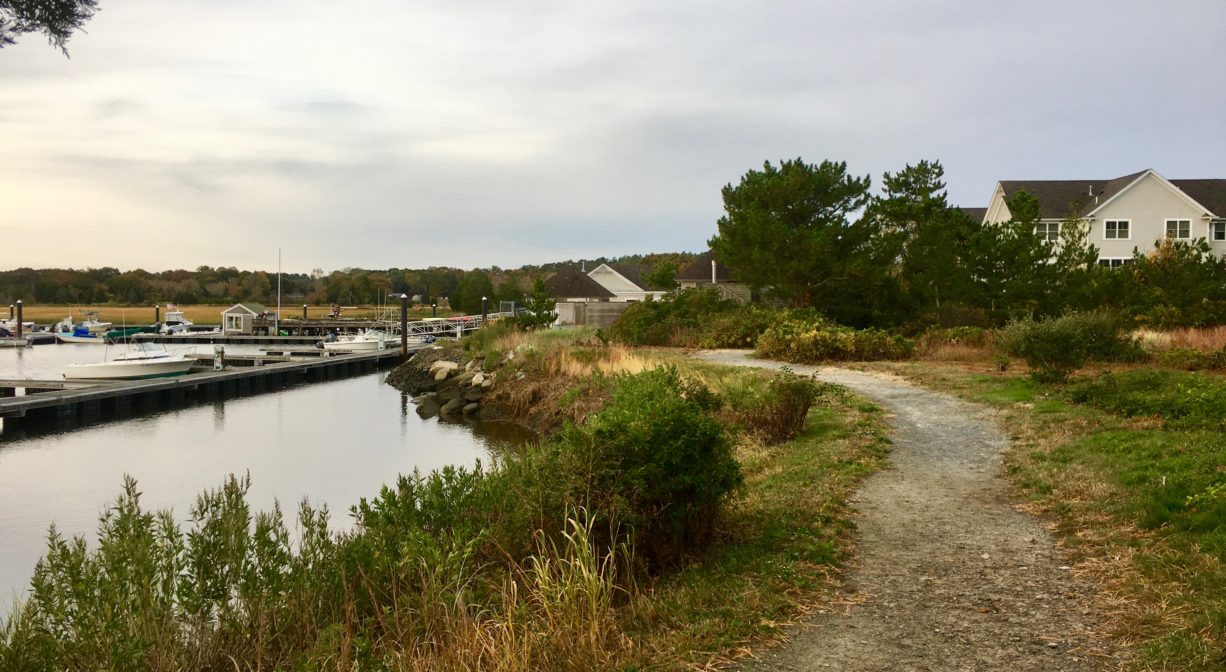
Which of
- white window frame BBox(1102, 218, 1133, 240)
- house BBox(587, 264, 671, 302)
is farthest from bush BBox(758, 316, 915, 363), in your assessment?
house BBox(587, 264, 671, 302)

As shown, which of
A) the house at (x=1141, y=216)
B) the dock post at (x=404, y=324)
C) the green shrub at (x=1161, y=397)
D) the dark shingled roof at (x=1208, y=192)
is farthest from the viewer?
the dock post at (x=404, y=324)

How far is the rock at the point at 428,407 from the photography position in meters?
27.1

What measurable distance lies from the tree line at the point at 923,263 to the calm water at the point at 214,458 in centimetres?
1285

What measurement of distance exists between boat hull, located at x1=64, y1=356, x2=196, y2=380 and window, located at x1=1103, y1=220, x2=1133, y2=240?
1796 inches

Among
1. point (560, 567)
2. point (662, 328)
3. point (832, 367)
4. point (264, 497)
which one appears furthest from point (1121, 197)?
point (560, 567)

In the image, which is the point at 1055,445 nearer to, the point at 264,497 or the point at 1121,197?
the point at 264,497

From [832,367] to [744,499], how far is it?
13.1 metres

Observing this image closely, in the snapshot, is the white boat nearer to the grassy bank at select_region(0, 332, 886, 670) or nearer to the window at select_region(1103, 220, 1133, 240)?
the window at select_region(1103, 220, 1133, 240)

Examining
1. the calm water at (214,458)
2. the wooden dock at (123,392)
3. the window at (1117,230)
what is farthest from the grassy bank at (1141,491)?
the window at (1117,230)

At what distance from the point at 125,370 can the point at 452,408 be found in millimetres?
15380

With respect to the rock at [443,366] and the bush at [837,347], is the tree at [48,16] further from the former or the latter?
the rock at [443,366]

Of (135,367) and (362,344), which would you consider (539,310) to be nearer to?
(135,367)

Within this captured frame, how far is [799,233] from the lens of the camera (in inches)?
1136

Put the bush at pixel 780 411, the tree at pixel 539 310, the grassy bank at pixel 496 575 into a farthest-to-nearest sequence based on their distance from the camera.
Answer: the tree at pixel 539 310 → the bush at pixel 780 411 → the grassy bank at pixel 496 575
